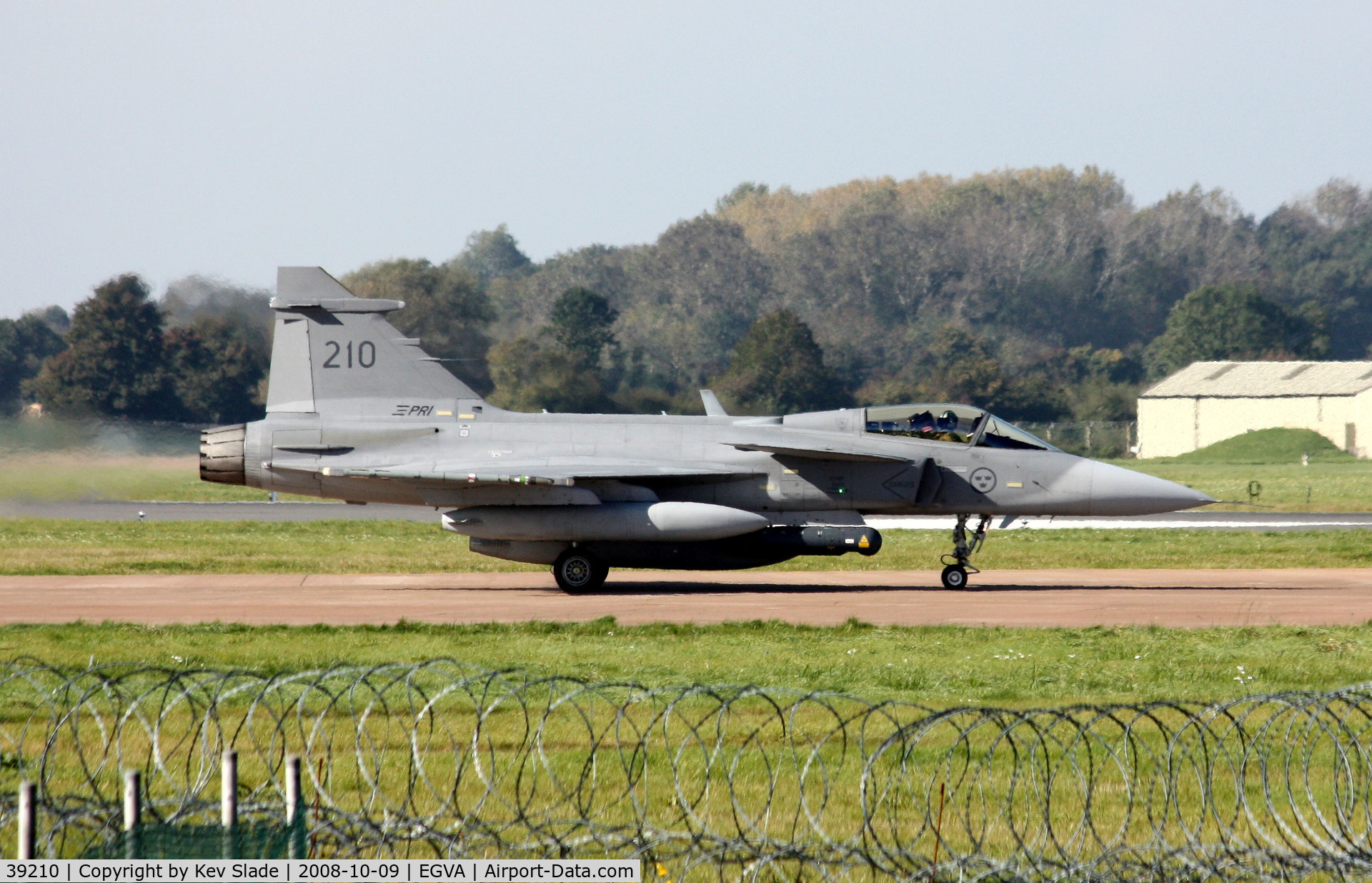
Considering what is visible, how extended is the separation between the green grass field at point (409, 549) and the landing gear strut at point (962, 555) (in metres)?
3.51

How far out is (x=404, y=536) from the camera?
106 ft

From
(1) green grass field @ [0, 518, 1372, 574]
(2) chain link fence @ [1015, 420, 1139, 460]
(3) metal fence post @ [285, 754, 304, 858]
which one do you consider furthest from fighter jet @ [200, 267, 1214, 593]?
(2) chain link fence @ [1015, 420, 1139, 460]

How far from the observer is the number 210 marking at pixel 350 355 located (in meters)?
22.0

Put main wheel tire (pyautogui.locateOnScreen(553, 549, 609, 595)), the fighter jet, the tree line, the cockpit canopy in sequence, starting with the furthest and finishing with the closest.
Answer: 1. the tree line
2. the cockpit canopy
3. main wheel tire (pyautogui.locateOnScreen(553, 549, 609, 595))
4. the fighter jet

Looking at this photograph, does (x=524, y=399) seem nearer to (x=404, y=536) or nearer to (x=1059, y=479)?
(x=404, y=536)

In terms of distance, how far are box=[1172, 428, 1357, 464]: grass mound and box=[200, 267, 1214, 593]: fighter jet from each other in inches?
2193

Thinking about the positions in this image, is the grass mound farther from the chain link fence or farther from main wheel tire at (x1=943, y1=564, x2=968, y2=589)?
main wheel tire at (x1=943, y1=564, x2=968, y2=589)

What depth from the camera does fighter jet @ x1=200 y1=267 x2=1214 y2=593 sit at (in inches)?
840

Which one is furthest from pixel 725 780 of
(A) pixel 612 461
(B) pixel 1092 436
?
(B) pixel 1092 436

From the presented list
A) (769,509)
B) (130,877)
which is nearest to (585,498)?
(769,509)

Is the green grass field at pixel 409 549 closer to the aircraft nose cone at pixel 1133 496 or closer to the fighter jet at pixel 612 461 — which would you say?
the fighter jet at pixel 612 461

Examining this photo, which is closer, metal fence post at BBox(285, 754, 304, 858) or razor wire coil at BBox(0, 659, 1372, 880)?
metal fence post at BBox(285, 754, 304, 858)

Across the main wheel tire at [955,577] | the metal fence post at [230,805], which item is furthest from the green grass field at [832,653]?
the metal fence post at [230,805]

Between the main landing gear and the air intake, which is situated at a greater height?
the air intake
